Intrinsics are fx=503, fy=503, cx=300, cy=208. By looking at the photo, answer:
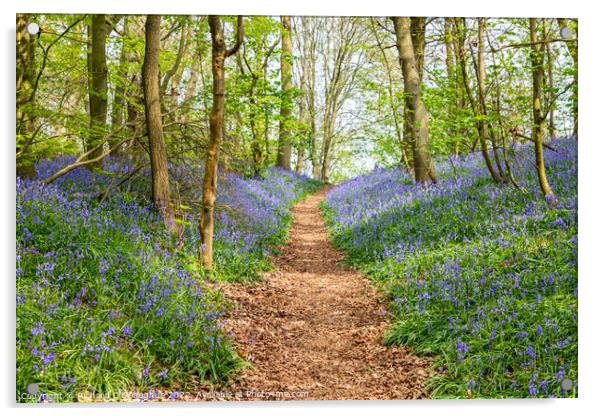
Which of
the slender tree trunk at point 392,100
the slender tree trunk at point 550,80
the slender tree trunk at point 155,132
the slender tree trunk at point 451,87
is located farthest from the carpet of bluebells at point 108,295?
the slender tree trunk at point 451,87

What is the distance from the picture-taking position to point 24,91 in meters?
4.78

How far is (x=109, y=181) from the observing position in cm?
598

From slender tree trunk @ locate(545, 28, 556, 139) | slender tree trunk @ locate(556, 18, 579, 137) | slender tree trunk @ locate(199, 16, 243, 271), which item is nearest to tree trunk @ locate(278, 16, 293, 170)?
slender tree trunk @ locate(199, 16, 243, 271)

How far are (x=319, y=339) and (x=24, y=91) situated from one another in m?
3.68

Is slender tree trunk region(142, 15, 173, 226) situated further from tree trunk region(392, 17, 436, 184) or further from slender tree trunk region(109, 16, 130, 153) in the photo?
tree trunk region(392, 17, 436, 184)

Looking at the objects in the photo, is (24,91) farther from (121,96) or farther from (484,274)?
(484,274)

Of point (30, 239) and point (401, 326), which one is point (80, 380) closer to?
point (30, 239)

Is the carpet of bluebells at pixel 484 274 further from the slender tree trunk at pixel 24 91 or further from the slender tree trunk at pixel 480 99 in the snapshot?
the slender tree trunk at pixel 24 91

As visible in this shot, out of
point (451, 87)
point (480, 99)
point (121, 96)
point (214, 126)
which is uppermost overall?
point (451, 87)

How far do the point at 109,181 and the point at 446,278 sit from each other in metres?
4.00

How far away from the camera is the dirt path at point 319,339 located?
13.6 ft

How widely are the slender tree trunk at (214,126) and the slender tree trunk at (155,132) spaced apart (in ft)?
1.81

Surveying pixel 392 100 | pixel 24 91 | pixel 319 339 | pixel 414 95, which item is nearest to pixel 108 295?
pixel 319 339

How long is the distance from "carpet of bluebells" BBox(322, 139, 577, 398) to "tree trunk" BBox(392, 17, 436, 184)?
662 millimetres
